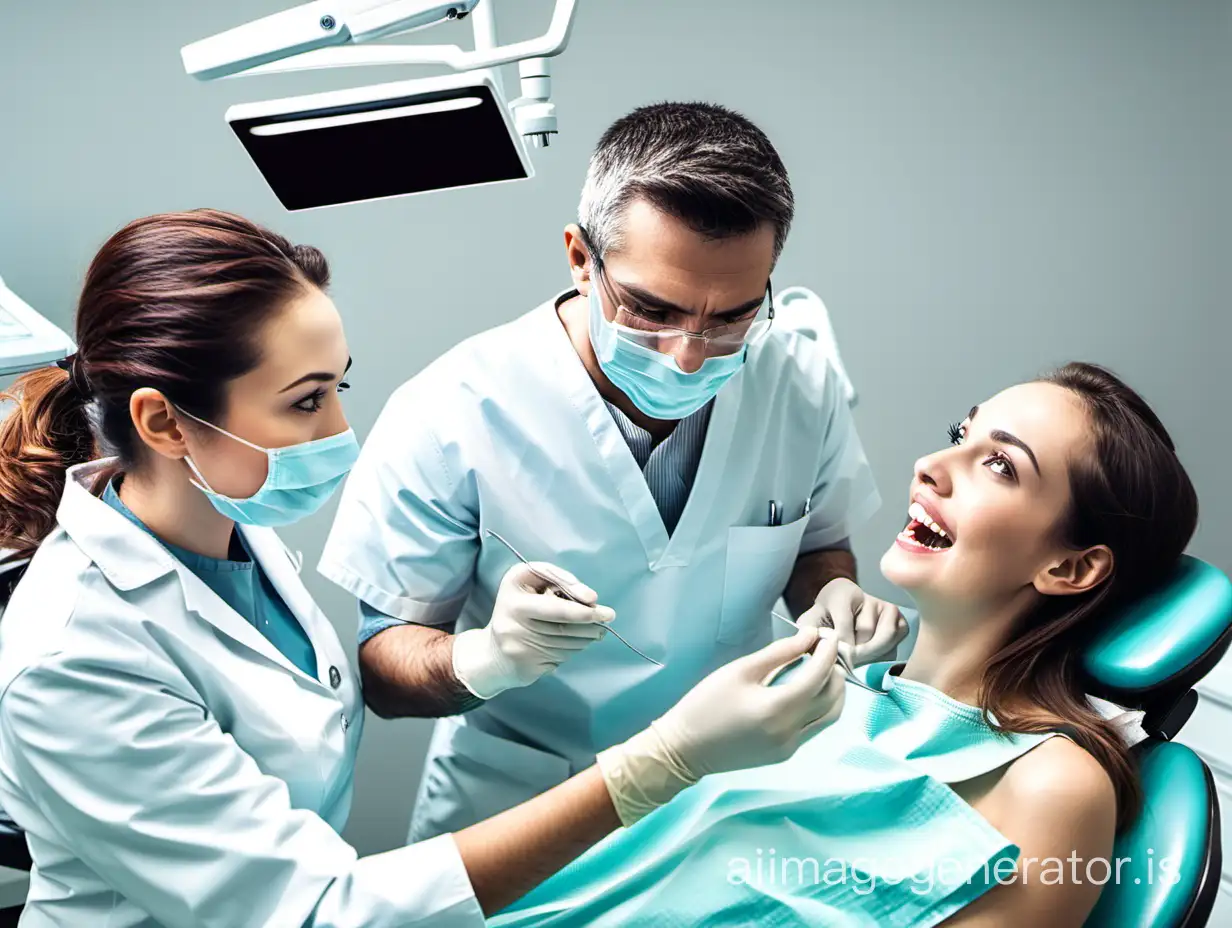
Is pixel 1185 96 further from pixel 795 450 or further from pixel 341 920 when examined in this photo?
pixel 341 920

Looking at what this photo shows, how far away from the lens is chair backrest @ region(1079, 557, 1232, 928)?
1.21 metres

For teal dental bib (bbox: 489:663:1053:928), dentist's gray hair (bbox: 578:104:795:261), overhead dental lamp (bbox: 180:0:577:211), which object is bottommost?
teal dental bib (bbox: 489:663:1053:928)

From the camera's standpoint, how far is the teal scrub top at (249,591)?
51.0 inches

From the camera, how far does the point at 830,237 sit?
Result: 2.60m

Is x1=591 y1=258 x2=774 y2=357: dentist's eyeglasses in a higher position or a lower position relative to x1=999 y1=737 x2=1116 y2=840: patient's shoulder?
higher

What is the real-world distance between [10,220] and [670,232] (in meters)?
1.37

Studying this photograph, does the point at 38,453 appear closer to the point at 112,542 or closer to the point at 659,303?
the point at 112,542

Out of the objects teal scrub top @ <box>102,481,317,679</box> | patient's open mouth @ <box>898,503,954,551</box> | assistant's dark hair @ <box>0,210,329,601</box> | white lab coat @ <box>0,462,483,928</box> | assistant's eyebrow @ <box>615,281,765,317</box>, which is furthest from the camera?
patient's open mouth @ <box>898,503,954,551</box>

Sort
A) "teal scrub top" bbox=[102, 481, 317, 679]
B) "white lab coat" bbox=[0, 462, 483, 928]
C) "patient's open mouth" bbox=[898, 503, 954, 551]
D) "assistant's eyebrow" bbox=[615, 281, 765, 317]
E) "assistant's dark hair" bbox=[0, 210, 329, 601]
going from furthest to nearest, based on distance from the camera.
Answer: "patient's open mouth" bbox=[898, 503, 954, 551], "assistant's eyebrow" bbox=[615, 281, 765, 317], "teal scrub top" bbox=[102, 481, 317, 679], "assistant's dark hair" bbox=[0, 210, 329, 601], "white lab coat" bbox=[0, 462, 483, 928]

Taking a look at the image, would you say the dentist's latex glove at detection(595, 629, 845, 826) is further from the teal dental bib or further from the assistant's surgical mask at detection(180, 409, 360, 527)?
the assistant's surgical mask at detection(180, 409, 360, 527)

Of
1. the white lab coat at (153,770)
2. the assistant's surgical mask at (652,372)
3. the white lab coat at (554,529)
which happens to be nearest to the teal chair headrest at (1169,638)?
the white lab coat at (554,529)

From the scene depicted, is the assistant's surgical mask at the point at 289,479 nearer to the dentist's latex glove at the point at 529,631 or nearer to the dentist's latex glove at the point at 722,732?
the dentist's latex glove at the point at 529,631

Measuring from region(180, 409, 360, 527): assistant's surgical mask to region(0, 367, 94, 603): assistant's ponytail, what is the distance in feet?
0.73

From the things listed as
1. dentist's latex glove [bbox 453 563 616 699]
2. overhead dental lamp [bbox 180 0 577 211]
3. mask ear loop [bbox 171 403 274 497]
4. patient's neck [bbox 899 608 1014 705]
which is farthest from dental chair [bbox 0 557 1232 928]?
overhead dental lamp [bbox 180 0 577 211]
